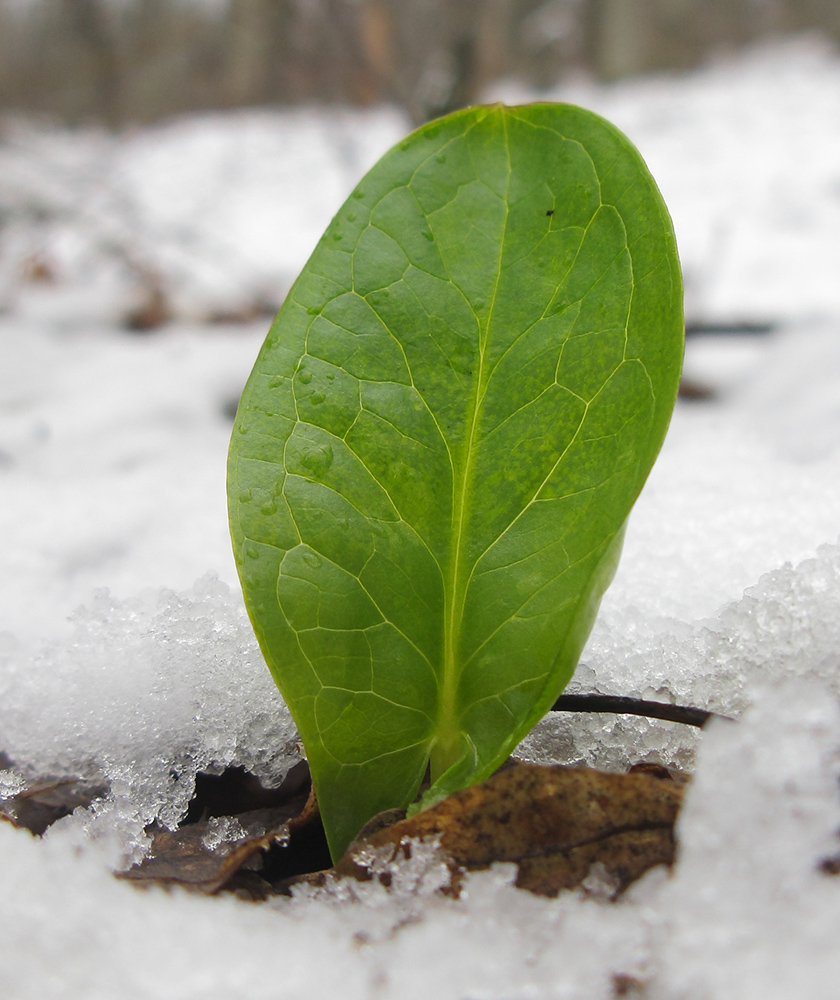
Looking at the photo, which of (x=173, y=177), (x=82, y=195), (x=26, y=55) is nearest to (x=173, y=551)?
(x=82, y=195)

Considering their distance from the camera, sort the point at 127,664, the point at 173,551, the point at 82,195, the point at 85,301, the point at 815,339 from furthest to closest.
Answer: the point at 82,195, the point at 85,301, the point at 815,339, the point at 173,551, the point at 127,664

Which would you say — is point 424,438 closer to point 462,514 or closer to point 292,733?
point 462,514

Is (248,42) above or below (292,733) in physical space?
above

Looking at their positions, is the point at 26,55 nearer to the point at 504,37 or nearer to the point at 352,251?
the point at 504,37

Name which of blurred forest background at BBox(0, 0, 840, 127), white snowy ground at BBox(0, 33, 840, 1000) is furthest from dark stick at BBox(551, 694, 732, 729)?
blurred forest background at BBox(0, 0, 840, 127)

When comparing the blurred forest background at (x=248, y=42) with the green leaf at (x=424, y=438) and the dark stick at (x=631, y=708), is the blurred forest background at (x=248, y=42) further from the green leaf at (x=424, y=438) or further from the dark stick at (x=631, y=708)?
the dark stick at (x=631, y=708)

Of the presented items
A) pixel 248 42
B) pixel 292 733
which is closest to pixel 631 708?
pixel 292 733
